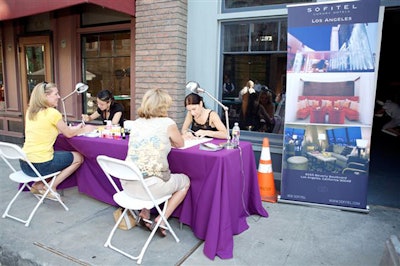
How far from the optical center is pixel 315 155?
3547 mm

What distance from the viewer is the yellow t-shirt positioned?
3.21 meters

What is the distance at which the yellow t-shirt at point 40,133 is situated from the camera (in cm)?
321

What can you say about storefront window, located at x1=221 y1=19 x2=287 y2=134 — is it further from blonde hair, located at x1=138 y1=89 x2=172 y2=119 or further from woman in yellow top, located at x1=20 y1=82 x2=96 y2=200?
woman in yellow top, located at x1=20 y1=82 x2=96 y2=200

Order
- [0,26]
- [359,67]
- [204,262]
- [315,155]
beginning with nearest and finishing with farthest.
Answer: [204,262]
[359,67]
[315,155]
[0,26]

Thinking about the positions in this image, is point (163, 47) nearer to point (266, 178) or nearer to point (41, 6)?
point (41, 6)

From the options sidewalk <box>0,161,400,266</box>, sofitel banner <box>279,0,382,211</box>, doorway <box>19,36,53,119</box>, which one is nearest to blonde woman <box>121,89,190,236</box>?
sidewalk <box>0,161,400,266</box>

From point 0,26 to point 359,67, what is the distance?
7.30 meters

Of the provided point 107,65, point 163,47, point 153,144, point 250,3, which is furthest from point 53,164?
point 250,3

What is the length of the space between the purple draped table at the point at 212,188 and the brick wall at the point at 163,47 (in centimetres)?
153

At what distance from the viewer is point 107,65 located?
5715 mm

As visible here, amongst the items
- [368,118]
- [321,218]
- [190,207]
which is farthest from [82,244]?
[368,118]

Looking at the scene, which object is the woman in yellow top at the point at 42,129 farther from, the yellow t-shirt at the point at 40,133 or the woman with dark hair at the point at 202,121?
the woman with dark hair at the point at 202,121

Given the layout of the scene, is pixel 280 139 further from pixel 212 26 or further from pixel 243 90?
pixel 212 26

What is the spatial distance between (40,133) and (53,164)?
0.36 metres
